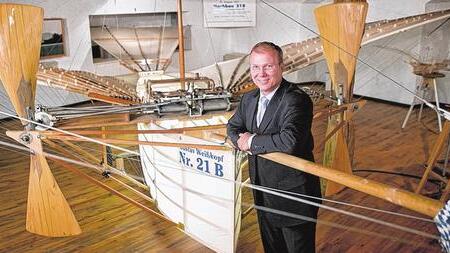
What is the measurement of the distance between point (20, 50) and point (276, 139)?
58.3 inches

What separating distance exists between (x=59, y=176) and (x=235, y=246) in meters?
1.99

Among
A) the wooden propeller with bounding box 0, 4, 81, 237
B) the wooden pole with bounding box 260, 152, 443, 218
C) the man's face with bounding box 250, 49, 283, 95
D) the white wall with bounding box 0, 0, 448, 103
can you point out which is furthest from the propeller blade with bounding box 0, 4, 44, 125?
the white wall with bounding box 0, 0, 448, 103

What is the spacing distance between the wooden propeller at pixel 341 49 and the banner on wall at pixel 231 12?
4313mm

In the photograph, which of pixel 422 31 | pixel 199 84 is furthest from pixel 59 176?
pixel 422 31

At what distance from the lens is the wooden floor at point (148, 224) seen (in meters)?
2.34

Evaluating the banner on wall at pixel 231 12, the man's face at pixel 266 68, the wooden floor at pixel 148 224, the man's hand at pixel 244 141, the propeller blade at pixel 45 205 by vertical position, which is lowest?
the wooden floor at pixel 148 224

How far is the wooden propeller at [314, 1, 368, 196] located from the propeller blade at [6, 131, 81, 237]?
180 centimetres

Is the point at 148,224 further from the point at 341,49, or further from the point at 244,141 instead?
the point at 341,49

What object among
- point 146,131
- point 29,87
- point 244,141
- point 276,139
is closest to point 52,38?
point 29,87

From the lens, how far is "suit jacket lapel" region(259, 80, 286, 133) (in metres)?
1.35

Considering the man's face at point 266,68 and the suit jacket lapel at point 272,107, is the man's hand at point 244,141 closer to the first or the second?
the suit jacket lapel at point 272,107

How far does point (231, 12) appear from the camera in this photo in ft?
22.7

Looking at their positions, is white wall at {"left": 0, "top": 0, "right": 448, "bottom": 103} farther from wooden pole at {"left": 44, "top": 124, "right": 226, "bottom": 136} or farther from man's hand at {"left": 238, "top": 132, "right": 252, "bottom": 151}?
man's hand at {"left": 238, "top": 132, "right": 252, "bottom": 151}

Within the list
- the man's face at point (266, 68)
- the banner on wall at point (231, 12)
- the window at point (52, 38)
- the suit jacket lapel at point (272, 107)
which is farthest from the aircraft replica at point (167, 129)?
the banner on wall at point (231, 12)
